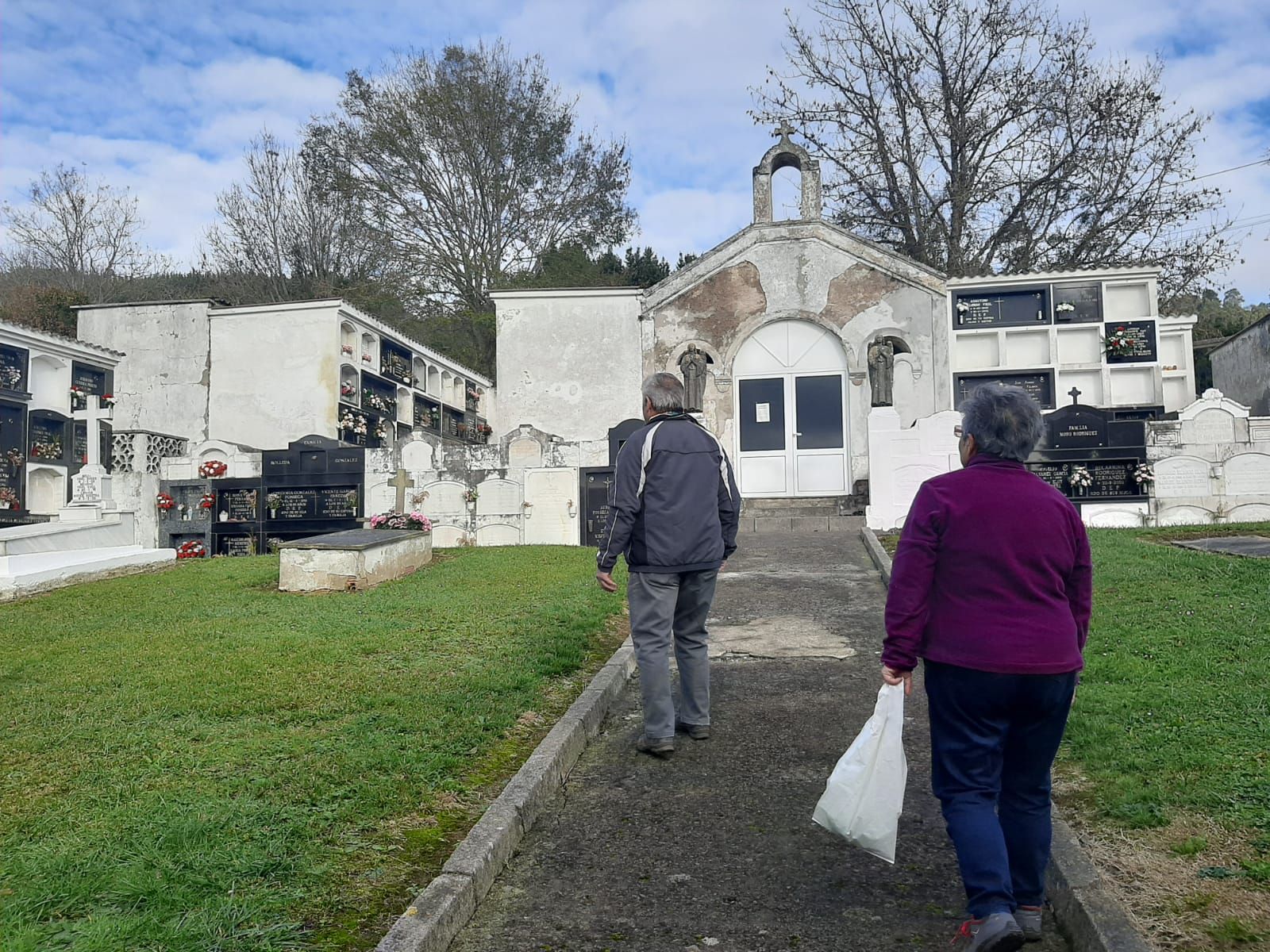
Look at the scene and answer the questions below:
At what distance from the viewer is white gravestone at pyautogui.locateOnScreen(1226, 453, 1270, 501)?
46.2 ft

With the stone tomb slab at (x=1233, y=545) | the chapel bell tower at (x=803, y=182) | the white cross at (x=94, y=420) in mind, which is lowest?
the stone tomb slab at (x=1233, y=545)

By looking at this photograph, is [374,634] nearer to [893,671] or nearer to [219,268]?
[893,671]

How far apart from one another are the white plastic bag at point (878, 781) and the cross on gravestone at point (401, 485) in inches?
533

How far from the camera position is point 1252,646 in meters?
5.40

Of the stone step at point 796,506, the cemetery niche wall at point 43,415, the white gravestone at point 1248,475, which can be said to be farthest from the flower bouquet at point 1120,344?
the cemetery niche wall at point 43,415

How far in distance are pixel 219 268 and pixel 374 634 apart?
29.8 metres

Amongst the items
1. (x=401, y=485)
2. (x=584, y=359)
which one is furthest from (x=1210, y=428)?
(x=401, y=485)

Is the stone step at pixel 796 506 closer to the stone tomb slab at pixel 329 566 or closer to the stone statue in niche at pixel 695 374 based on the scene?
the stone statue in niche at pixel 695 374

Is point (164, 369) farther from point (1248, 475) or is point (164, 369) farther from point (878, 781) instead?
point (878, 781)

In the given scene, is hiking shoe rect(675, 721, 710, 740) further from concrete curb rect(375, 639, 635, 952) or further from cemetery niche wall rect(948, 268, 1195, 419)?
cemetery niche wall rect(948, 268, 1195, 419)

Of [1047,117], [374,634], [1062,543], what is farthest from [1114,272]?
[1062,543]

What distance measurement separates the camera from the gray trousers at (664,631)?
4.45 m

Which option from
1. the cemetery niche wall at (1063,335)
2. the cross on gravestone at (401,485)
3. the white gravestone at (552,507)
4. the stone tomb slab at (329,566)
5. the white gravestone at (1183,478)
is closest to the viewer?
the stone tomb slab at (329,566)

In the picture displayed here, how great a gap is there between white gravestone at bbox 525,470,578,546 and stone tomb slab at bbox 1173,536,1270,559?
8.34 metres
